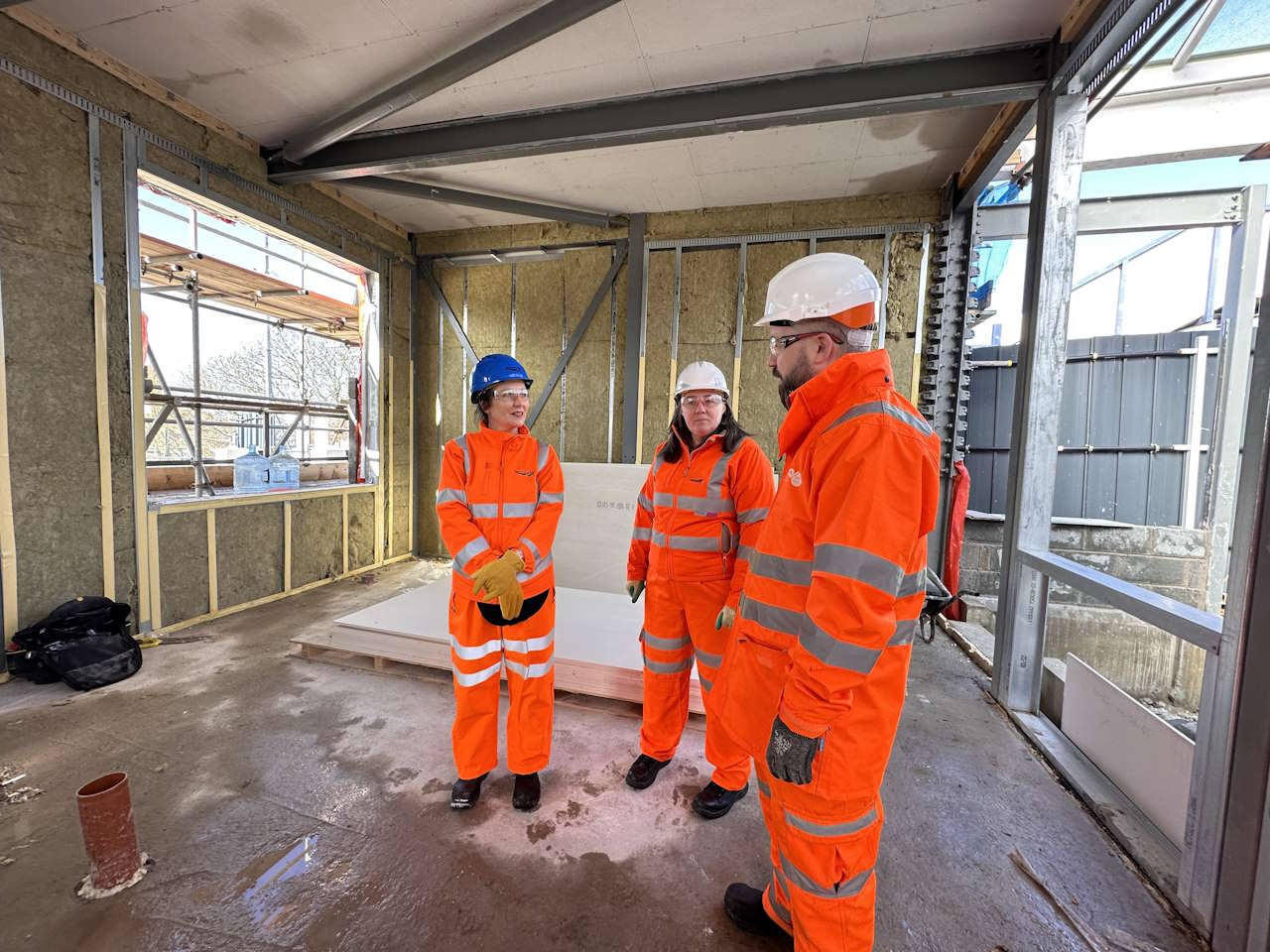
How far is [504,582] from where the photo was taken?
2.12 meters

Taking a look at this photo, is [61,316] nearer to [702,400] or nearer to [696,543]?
[702,400]

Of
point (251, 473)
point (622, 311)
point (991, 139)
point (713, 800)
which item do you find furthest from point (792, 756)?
point (251, 473)

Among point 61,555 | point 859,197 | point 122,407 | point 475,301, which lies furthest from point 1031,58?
point 61,555

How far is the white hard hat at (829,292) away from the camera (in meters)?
1.41

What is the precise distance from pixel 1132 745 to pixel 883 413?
7.98 feet

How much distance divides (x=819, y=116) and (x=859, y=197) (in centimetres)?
210

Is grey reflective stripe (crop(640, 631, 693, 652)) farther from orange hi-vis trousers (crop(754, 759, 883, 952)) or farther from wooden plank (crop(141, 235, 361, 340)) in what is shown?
wooden plank (crop(141, 235, 361, 340))

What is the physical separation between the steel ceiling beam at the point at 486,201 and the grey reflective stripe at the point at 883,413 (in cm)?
534

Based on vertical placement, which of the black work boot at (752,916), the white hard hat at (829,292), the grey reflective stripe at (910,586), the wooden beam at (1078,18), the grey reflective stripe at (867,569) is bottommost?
the black work boot at (752,916)

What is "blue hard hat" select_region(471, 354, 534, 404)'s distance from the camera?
89.4 inches

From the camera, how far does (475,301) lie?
6664 mm

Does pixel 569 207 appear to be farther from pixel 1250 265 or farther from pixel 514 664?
pixel 1250 265

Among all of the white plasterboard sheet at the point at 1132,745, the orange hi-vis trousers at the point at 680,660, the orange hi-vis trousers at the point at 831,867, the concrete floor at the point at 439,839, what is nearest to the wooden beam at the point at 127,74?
the concrete floor at the point at 439,839

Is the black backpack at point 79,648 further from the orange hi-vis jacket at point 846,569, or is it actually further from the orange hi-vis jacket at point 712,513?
the orange hi-vis jacket at point 846,569
